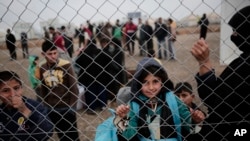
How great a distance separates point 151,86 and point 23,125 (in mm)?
1014

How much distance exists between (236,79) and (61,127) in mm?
2476

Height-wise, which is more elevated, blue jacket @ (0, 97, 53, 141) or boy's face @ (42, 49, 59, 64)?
boy's face @ (42, 49, 59, 64)

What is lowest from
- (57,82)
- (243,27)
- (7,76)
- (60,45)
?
(7,76)

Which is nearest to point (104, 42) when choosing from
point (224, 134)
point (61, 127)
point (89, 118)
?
point (89, 118)

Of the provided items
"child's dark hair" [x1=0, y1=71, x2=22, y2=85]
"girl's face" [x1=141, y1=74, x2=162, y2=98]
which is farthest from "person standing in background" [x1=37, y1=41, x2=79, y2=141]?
"girl's face" [x1=141, y1=74, x2=162, y2=98]

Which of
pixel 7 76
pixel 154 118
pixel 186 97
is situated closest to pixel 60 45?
pixel 186 97

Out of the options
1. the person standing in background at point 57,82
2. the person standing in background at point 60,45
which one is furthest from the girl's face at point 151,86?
the person standing in background at point 57,82

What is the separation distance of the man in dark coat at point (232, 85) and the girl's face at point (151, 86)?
0.36 meters

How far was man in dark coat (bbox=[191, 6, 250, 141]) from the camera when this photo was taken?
1.69m

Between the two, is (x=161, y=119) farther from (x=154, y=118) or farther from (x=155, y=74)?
(x=155, y=74)

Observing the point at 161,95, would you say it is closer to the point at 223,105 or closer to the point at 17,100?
the point at 223,105

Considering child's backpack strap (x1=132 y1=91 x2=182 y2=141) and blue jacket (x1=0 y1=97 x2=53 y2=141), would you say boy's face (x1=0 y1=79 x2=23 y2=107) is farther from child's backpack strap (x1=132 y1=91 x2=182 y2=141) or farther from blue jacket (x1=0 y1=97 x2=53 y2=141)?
child's backpack strap (x1=132 y1=91 x2=182 y2=141)

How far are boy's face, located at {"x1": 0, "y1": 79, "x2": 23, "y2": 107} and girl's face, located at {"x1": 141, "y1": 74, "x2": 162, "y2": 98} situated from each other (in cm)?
96

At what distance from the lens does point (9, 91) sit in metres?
2.13
